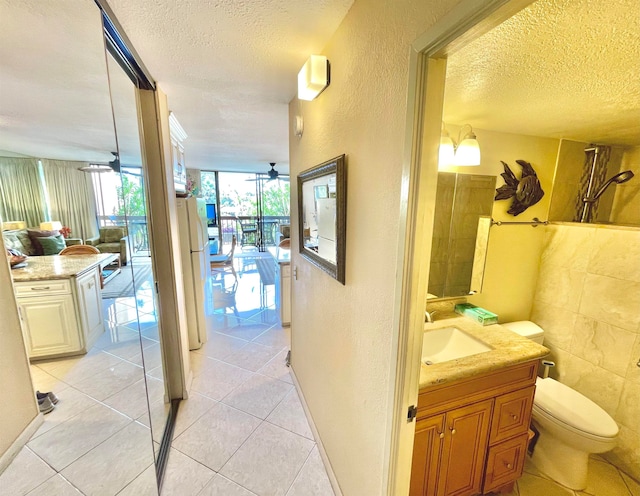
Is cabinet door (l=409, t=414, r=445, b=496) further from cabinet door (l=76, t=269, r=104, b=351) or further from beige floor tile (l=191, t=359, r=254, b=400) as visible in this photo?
cabinet door (l=76, t=269, r=104, b=351)

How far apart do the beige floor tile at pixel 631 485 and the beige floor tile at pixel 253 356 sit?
2.66 metres

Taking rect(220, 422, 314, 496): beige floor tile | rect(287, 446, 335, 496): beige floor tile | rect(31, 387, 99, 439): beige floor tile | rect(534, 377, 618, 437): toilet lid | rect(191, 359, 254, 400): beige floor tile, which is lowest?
rect(287, 446, 335, 496): beige floor tile

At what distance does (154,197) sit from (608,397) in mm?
3355

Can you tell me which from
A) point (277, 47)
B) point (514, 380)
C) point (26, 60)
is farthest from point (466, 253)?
point (26, 60)

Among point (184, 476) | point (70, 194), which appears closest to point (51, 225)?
point (70, 194)

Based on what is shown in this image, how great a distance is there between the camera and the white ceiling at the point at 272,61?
0.92 m

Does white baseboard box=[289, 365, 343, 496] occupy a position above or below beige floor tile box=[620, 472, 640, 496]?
above

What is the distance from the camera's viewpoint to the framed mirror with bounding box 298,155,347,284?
4.09ft

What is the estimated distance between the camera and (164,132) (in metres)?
1.84

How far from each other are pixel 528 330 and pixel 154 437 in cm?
269

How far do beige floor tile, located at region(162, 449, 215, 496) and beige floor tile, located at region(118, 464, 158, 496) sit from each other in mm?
67

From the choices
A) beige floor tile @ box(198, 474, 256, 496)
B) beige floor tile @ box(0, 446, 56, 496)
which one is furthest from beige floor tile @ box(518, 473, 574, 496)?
beige floor tile @ box(0, 446, 56, 496)

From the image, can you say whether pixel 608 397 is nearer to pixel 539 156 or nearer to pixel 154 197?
pixel 539 156

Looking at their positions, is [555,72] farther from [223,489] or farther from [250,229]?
[250,229]
